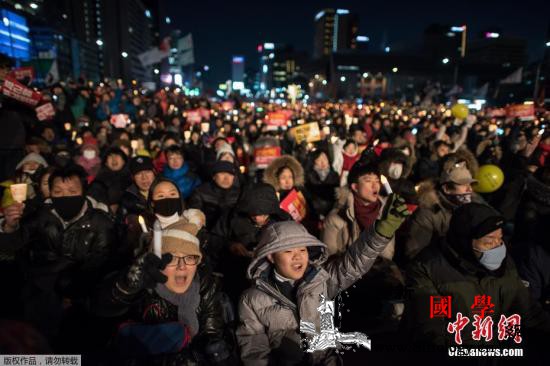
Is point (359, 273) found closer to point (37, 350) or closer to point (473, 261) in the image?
point (473, 261)

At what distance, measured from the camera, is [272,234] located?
2705 mm

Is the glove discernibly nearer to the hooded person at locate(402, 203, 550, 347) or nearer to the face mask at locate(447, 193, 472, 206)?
the hooded person at locate(402, 203, 550, 347)

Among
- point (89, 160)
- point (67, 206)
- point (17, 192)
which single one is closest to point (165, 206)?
point (67, 206)

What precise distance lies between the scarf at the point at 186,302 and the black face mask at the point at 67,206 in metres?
1.59

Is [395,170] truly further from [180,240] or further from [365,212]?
[180,240]

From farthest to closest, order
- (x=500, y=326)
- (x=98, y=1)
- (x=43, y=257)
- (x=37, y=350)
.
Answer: (x=98, y=1), (x=43, y=257), (x=500, y=326), (x=37, y=350)

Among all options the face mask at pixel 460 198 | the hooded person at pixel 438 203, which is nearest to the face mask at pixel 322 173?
the hooded person at pixel 438 203

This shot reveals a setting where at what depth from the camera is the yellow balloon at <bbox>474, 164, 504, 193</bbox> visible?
17.6ft

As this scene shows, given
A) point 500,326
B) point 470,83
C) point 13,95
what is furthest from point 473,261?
point 470,83

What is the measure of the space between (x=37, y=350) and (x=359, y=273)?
2.06m

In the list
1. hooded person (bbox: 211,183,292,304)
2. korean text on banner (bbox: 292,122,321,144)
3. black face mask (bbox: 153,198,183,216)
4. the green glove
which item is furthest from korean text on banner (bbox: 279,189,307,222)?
korean text on banner (bbox: 292,122,321,144)

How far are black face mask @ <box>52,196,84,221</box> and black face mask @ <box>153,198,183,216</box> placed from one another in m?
0.74

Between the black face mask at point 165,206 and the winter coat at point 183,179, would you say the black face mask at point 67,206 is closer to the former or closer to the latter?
the black face mask at point 165,206

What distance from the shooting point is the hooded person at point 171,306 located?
234 centimetres
